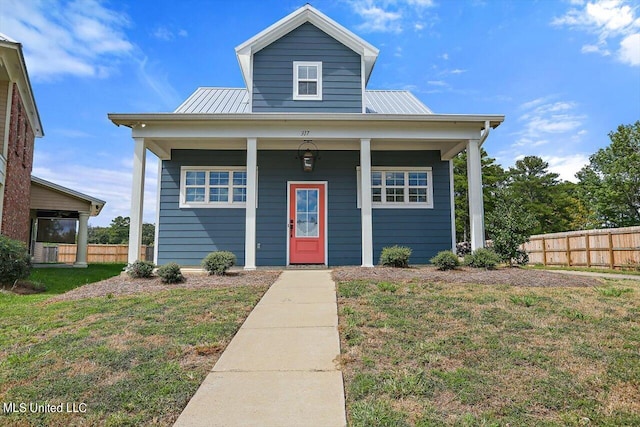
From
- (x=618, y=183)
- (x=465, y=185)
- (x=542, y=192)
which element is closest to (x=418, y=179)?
(x=465, y=185)

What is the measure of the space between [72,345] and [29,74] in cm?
1109

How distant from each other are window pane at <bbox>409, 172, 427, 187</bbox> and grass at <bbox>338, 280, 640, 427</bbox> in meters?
5.56

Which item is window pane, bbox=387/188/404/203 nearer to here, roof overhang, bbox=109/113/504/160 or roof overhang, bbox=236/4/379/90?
roof overhang, bbox=109/113/504/160

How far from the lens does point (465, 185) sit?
91.1 ft

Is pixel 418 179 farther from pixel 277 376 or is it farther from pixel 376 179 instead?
pixel 277 376

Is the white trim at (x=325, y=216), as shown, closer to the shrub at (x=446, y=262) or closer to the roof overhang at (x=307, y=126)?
the roof overhang at (x=307, y=126)

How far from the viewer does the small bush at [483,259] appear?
7750mm

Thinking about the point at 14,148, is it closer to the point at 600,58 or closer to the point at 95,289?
the point at 95,289

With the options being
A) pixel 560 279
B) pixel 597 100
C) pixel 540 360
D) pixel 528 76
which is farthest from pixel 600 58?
pixel 540 360

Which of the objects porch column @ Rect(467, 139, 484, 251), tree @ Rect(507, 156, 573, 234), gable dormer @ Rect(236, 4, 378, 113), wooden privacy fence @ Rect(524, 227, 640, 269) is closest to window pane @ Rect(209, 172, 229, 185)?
gable dormer @ Rect(236, 4, 378, 113)

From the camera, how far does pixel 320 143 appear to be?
973 centimetres

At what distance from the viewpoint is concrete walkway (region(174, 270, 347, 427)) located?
2332 mm

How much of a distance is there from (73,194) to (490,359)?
16.0 metres

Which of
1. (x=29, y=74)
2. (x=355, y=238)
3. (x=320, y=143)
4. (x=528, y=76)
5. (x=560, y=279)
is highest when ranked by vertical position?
(x=528, y=76)
